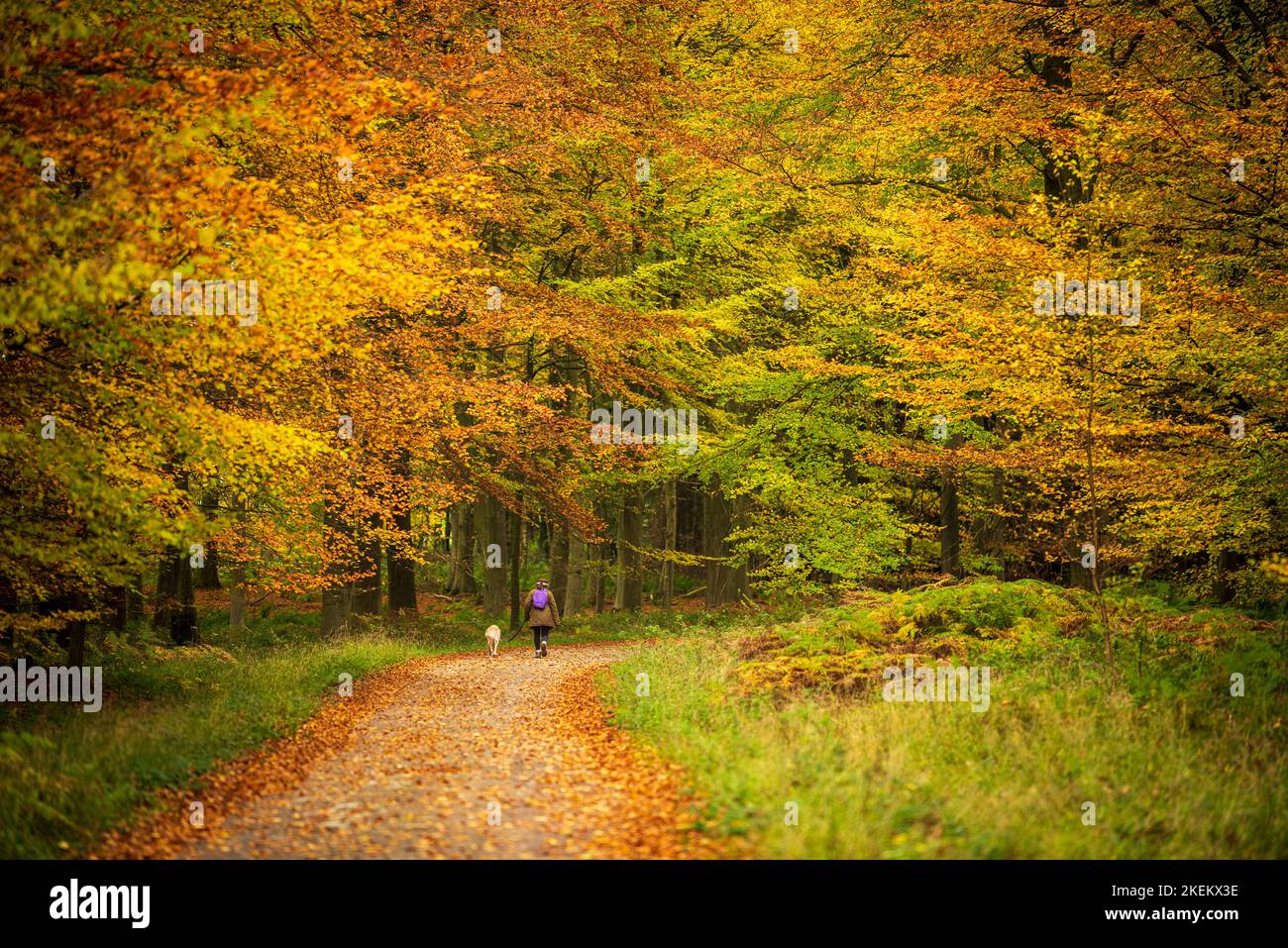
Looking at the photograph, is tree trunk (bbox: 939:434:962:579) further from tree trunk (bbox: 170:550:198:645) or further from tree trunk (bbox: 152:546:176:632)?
tree trunk (bbox: 152:546:176:632)

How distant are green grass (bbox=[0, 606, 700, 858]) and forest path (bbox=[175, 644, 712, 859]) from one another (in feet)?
2.70

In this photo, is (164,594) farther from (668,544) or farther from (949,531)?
(949,531)

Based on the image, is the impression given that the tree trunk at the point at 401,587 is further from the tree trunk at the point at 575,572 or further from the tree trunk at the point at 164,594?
the tree trunk at the point at 164,594

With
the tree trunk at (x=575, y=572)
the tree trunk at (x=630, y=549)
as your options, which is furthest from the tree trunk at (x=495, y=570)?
the tree trunk at (x=630, y=549)

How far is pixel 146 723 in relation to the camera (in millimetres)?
9406

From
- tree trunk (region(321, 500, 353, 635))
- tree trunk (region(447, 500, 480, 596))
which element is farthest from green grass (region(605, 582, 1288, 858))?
tree trunk (region(447, 500, 480, 596))

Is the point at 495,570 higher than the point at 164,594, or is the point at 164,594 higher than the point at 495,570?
the point at 495,570

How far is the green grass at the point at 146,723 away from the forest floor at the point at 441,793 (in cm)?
36

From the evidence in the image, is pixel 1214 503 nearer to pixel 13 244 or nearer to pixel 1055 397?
pixel 1055 397

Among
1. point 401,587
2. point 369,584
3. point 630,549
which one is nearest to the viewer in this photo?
point 369,584

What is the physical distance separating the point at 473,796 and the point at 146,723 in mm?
4507

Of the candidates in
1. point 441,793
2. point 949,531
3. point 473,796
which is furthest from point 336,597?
point 949,531

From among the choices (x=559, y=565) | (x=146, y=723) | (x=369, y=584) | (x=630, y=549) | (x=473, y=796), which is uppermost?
(x=630, y=549)
